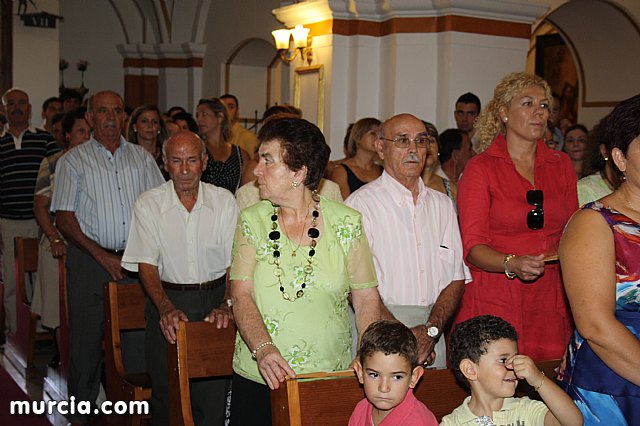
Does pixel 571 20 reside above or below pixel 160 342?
above

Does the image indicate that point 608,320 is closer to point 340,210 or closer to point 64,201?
point 340,210

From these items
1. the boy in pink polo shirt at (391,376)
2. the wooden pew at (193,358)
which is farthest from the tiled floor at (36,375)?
the boy in pink polo shirt at (391,376)

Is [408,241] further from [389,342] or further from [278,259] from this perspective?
[389,342]

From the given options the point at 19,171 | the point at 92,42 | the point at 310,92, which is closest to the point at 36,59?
the point at 310,92

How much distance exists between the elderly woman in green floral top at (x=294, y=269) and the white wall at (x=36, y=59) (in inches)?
351

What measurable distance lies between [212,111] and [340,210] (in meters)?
3.57

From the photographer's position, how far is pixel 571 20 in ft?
35.2

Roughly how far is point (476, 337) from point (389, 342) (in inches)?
10.1

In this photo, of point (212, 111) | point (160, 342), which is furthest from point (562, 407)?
point (212, 111)

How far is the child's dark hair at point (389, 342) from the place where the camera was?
A: 2566 mm

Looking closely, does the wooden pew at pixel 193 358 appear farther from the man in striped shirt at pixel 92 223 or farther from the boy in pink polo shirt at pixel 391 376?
the man in striped shirt at pixel 92 223

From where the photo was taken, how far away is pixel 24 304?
673 centimetres

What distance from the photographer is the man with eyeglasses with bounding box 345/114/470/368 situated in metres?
3.61

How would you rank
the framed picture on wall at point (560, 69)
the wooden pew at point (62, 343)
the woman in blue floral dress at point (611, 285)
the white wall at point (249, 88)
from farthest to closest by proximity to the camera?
1. the white wall at point (249, 88)
2. the framed picture on wall at point (560, 69)
3. the wooden pew at point (62, 343)
4. the woman in blue floral dress at point (611, 285)
